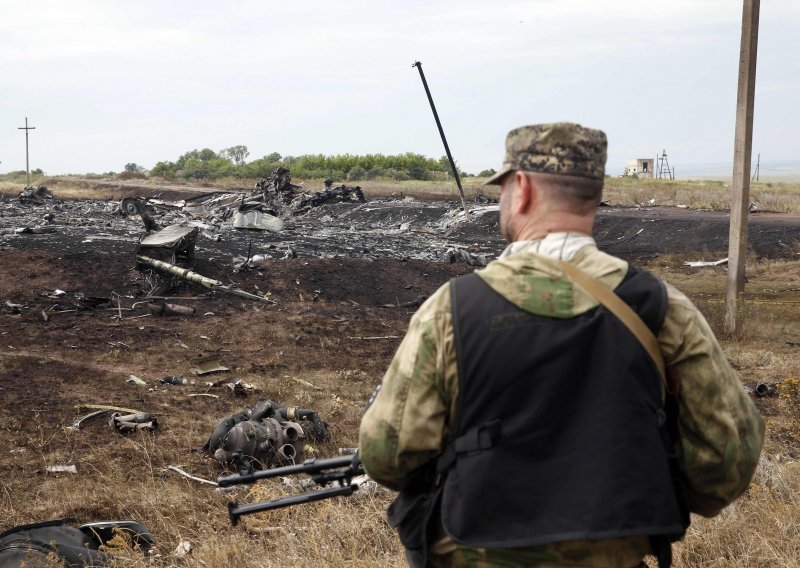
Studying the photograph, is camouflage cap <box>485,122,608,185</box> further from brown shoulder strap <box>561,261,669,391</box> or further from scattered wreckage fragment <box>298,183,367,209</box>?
scattered wreckage fragment <box>298,183,367,209</box>

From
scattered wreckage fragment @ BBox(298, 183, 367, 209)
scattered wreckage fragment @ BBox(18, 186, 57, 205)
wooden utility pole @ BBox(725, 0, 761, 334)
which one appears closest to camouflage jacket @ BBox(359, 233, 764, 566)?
wooden utility pole @ BBox(725, 0, 761, 334)

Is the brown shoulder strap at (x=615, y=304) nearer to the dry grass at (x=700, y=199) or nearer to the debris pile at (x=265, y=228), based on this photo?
the debris pile at (x=265, y=228)

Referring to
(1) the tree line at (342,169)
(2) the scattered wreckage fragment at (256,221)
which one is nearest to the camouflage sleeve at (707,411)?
(2) the scattered wreckage fragment at (256,221)

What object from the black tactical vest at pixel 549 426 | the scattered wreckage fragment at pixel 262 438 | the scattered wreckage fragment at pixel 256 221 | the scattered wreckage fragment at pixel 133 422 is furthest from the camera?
the scattered wreckage fragment at pixel 256 221

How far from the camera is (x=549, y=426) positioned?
6.20 ft

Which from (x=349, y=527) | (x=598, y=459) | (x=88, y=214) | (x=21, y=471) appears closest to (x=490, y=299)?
(x=598, y=459)

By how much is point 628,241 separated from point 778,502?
66.8ft

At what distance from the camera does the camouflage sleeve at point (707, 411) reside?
6.45 ft

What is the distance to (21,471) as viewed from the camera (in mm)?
6980

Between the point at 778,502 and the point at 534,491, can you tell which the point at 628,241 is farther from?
the point at 534,491

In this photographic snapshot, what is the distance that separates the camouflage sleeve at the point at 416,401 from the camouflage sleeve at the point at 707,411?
0.49m

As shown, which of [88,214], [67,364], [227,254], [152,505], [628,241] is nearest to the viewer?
[152,505]

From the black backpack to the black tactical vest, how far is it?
2.99 m

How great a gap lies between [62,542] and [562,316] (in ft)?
12.5
